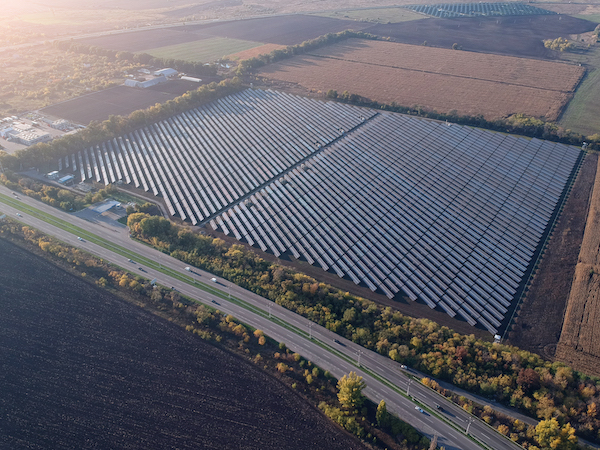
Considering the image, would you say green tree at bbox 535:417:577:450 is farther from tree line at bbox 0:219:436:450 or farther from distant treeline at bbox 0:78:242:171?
distant treeline at bbox 0:78:242:171

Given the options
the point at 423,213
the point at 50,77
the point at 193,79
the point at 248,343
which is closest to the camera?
the point at 248,343

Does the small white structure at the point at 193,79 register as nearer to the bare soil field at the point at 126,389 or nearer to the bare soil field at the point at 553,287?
the bare soil field at the point at 126,389

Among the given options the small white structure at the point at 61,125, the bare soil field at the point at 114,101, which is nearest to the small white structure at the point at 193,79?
the bare soil field at the point at 114,101

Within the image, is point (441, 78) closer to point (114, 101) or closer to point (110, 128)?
point (110, 128)

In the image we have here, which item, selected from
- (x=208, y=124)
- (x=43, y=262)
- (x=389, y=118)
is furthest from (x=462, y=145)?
(x=43, y=262)

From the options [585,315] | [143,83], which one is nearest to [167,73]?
[143,83]
